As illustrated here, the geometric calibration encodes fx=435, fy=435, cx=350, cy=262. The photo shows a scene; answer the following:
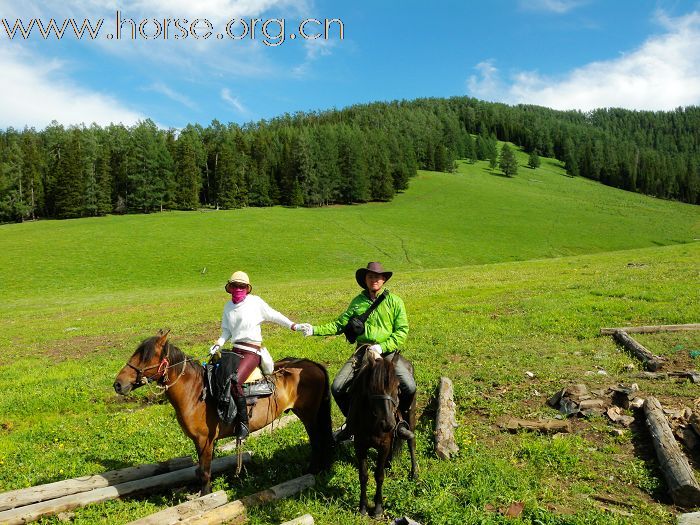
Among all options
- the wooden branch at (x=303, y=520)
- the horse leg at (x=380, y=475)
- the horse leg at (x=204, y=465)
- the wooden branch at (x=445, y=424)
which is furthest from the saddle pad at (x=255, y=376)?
the wooden branch at (x=445, y=424)

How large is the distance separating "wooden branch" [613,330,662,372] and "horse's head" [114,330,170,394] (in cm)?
1224

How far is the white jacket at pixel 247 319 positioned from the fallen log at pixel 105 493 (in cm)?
235

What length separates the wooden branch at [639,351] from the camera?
38.9 ft

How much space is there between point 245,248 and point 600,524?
59142 millimetres

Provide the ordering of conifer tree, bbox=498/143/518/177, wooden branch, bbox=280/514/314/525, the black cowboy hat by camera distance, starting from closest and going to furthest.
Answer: wooden branch, bbox=280/514/314/525 → the black cowboy hat → conifer tree, bbox=498/143/518/177

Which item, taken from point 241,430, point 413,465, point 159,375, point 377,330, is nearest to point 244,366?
point 241,430

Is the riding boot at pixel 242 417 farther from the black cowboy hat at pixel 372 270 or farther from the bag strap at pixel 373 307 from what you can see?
the black cowboy hat at pixel 372 270

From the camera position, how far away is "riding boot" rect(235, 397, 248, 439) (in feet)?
24.7

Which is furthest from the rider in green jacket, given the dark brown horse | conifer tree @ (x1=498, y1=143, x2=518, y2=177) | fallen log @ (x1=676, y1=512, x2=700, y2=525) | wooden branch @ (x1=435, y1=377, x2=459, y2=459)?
conifer tree @ (x1=498, y1=143, x2=518, y2=177)

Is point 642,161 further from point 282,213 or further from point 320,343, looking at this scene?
point 320,343

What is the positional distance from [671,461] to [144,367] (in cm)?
862

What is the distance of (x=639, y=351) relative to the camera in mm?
12969

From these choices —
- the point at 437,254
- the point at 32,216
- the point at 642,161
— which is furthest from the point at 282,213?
the point at 642,161

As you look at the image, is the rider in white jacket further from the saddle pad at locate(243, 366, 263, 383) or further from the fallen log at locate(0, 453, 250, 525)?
the fallen log at locate(0, 453, 250, 525)
